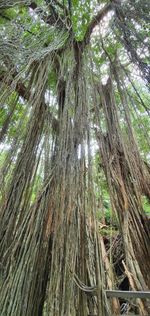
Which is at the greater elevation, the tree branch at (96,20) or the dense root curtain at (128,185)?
the tree branch at (96,20)

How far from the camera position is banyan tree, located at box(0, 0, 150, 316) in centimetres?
95

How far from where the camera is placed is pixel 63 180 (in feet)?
3.98

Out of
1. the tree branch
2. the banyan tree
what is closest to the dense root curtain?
the banyan tree

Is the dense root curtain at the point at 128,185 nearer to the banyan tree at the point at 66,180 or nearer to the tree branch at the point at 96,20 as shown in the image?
the banyan tree at the point at 66,180

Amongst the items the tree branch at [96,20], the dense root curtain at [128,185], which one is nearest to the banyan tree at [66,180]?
the dense root curtain at [128,185]

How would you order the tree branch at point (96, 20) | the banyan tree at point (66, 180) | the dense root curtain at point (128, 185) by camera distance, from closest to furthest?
the banyan tree at point (66, 180) < the dense root curtain at point (128, 185) < the tree branch at point (96, 20)

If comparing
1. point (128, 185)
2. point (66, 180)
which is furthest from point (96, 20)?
point (66, 180)

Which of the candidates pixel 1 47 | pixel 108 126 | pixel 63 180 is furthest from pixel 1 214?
pixel 108 126

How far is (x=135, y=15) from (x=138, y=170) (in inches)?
40.4

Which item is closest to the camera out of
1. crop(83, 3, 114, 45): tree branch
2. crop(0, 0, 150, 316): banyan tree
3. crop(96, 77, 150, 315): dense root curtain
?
crop(0, 0, 150, 316): banyan tree

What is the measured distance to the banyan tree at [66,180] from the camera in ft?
3.13

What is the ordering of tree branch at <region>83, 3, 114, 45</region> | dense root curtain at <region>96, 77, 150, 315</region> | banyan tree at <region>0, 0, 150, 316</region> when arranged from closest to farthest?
banyan tree at <region>0, 0, 150, 316</region>, dense root curtain at <region>96, 77, 150, 315</region>, tree branch at <region>83, 3, 114, 45</region>

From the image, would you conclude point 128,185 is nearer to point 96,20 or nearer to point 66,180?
point 66,180

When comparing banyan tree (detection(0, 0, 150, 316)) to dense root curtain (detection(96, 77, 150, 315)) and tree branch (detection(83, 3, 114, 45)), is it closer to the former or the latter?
dense root curtain (detection(96, 77, 150, 315))
